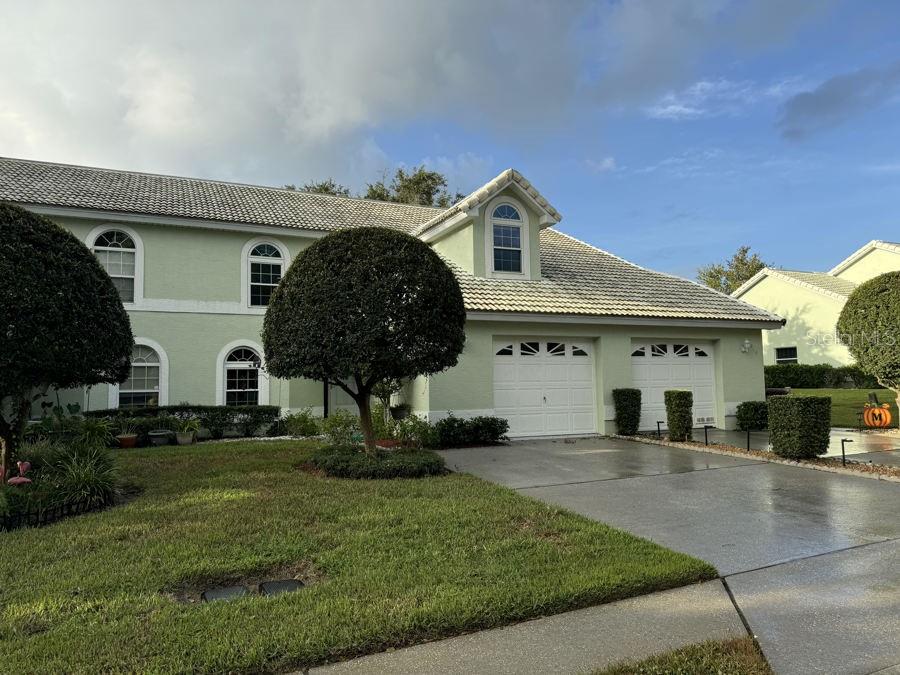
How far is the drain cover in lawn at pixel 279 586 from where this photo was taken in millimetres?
4156

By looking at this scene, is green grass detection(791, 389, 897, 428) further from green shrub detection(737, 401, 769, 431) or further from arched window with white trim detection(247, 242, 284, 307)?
arched window with white trim detection(247, 242, 284, 307)

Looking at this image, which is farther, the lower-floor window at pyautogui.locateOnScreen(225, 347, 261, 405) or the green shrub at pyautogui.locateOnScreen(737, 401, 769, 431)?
the lower-floor window at pyautogui.locateOnScreen(225, 347, 261, 405)

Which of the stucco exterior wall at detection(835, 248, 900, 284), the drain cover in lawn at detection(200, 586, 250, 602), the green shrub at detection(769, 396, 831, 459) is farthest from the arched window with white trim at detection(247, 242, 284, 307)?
the stucco exterior wall at detection(835, 248, 900, 284)

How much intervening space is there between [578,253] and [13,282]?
49.8 ft

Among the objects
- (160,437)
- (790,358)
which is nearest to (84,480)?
(160,437)

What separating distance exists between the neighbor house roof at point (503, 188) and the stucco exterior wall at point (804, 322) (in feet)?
62.9

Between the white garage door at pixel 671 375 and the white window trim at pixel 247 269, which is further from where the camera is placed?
the white window trim at pixel 247 269

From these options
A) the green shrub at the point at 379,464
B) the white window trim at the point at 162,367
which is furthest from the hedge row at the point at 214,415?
the green shrub at the point at 379,464

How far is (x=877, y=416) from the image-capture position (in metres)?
14.0

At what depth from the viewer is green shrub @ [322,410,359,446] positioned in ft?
33.7

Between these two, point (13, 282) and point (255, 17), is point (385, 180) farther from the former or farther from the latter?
point (13, 282)

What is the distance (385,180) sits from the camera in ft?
113

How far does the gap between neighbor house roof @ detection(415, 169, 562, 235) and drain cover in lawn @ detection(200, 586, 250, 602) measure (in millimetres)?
11212

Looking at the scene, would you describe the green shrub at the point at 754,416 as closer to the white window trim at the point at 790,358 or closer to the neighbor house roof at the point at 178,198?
the neighbor house roof at the point at 178,198
